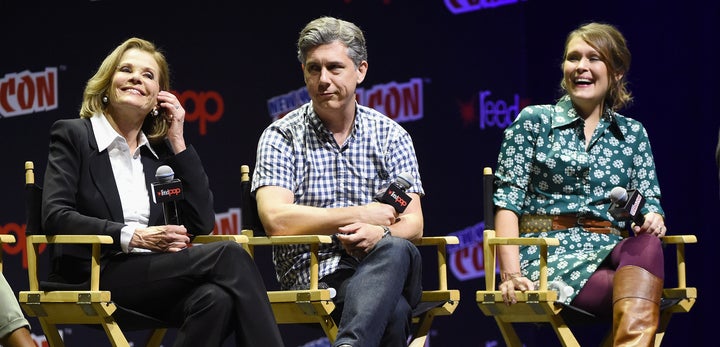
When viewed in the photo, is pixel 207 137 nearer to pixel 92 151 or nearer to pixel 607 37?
pixel 92 151

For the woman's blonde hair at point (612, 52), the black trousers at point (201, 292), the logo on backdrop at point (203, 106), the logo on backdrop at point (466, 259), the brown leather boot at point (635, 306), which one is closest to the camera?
the black trousers at point (201, 292)

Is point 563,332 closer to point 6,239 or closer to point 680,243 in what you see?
point 680,243

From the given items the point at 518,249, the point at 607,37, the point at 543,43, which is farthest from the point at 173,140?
the point at 543,43

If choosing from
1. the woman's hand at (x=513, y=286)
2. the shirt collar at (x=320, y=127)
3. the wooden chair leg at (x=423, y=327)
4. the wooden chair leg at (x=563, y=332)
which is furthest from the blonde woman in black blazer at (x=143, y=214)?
the wooden chair leg at (x=563, y=332)

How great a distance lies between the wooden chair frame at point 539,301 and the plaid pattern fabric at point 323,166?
333 mm

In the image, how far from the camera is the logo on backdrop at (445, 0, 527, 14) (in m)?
5.81

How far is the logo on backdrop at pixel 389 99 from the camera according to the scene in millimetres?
5516

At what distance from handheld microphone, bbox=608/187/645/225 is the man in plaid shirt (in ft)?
2.12

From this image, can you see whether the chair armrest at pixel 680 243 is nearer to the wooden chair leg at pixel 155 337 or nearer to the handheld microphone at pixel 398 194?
the handheld microphone at pixel 398 194

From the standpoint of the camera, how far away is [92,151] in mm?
3826

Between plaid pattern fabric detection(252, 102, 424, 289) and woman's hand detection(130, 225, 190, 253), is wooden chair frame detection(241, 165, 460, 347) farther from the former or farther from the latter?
woman's hand detection(130, 225, 190, 253)

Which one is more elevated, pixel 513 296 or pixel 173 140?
pixel 173 140

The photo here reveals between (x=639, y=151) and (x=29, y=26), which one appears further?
(x=29, y=26)

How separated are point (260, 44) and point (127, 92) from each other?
1691 mm
